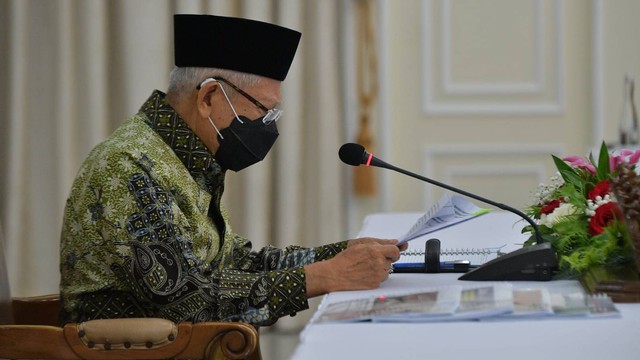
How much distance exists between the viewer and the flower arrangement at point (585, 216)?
6.48 feet

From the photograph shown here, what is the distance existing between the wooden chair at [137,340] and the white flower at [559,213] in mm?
670

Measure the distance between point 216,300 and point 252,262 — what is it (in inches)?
19.8

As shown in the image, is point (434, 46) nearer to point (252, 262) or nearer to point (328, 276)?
point (252, 262)

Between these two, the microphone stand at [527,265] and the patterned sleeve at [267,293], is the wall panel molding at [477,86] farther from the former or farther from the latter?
the microphone stand at [527,265]

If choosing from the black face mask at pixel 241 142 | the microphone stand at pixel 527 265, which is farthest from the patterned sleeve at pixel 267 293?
the microphone stand at pixel 527 265

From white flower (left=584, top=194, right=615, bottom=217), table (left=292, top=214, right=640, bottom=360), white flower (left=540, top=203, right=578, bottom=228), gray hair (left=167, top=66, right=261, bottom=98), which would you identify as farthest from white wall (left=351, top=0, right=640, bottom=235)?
table (left=292, top=214, right=640, bottom=360)

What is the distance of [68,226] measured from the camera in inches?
92.2

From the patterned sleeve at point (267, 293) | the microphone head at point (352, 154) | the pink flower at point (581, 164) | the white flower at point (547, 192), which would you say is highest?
the microphone head at point (352, 154)

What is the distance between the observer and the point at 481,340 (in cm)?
152

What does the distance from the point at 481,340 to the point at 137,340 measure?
2.68 feet

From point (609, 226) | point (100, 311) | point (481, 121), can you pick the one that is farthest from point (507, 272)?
point (481, 121)

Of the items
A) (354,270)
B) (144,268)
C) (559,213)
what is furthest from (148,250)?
(559,213)

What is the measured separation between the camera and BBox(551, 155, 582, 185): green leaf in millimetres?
2275

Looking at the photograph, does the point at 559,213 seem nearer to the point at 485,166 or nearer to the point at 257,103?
the point at 257,103
